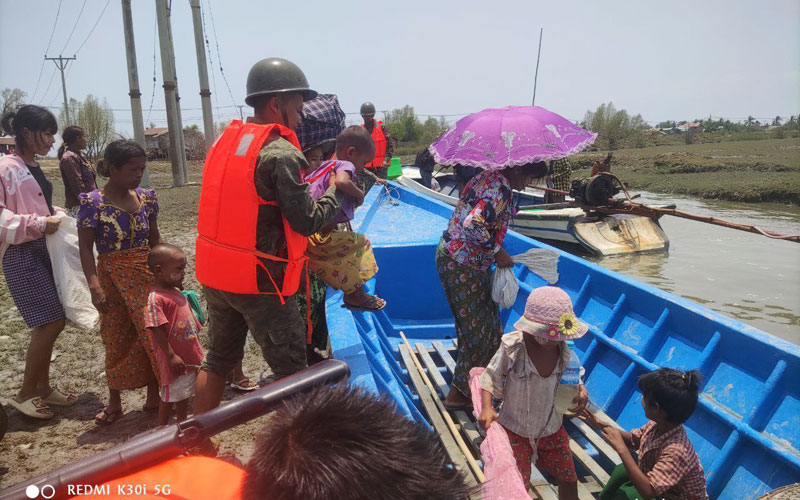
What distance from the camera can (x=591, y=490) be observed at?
8.17 feet

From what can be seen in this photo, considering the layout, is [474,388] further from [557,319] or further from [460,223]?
[460,223]

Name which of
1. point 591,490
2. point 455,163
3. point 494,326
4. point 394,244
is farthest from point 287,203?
point 394,244

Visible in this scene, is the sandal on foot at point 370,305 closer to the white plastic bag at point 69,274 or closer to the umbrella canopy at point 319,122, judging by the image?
the umbrella canopy at point 319,122

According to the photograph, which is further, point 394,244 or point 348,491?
point 394,244

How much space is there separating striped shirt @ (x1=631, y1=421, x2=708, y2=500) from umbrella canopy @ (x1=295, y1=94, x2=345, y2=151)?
2500 mm

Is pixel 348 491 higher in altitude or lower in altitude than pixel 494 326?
higher

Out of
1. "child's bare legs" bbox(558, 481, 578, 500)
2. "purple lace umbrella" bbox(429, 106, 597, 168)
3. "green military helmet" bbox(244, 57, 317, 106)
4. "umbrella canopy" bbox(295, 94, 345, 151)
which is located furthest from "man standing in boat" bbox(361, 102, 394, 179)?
"child's bare legs" bbox(558, 481, 578, 500)

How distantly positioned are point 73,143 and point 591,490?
5886mm

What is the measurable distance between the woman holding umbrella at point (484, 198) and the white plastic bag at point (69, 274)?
2193 mm

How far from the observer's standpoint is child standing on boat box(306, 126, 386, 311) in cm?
288

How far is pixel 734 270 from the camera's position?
32.8 ft

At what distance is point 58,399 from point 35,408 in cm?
18

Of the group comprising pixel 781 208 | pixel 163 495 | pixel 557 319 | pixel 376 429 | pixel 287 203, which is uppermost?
pixel 287 203

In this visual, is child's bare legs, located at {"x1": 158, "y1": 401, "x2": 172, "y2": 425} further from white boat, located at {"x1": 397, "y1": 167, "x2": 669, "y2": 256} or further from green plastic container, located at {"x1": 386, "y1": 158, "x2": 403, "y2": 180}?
green plastic container, located at {"x1": 386, "y1": 158, "x2": 403, "y2": 180}
